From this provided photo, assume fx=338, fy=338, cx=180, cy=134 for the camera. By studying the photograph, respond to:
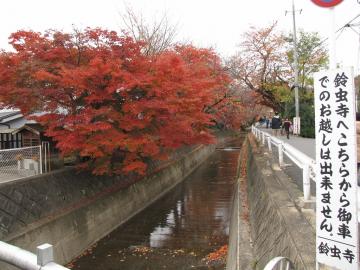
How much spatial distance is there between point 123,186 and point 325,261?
571 inches

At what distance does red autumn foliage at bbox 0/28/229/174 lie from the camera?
11.8m

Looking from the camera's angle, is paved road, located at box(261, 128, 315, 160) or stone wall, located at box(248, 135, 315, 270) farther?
paved road, located at box(261, 128, 315, 160)

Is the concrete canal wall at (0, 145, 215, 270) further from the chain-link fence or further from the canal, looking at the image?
the chain-link fence

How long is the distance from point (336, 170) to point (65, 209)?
11.4 metres

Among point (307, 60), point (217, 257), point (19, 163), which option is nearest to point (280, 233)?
point (217, 257)

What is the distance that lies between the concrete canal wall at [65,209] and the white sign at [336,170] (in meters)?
8.92

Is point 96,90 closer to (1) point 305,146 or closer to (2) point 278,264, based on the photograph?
(2) point 278,264

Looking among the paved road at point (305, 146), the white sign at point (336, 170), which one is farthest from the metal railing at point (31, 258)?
the paved road at point (305, 146)

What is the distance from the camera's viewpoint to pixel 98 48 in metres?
13.2

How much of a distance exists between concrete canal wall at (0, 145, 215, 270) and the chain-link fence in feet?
2.17

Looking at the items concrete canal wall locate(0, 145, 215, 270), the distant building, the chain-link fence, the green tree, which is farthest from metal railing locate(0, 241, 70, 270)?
the green tree

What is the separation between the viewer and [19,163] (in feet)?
41.4

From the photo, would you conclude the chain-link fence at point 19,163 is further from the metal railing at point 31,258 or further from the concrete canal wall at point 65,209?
the metal railing at point 31,258

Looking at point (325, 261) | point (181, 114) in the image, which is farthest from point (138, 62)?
point (325, 261)
